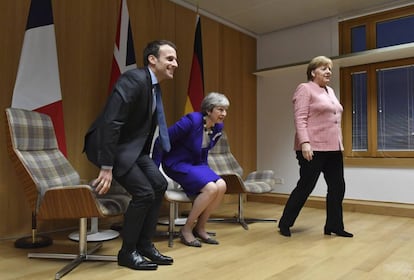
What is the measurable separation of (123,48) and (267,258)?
2.16 metres

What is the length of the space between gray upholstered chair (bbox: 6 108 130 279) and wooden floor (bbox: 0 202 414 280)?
0.50 feet

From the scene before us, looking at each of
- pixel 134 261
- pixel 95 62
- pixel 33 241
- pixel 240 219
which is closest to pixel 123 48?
pixel 95 62

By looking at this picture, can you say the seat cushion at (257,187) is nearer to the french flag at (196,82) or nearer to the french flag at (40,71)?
the french flag at (196,82)

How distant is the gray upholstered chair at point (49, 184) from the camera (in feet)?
6.44

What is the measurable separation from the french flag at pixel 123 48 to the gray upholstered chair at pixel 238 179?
119cm

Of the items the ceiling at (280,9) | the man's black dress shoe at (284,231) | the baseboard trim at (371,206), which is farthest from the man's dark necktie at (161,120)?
the baseboard trim at (371,206)

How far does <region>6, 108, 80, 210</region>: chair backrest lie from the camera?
6.83 ft

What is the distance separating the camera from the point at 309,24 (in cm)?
488

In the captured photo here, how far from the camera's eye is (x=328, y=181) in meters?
2.91

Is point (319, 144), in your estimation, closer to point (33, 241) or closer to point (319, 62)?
point (319, 62)

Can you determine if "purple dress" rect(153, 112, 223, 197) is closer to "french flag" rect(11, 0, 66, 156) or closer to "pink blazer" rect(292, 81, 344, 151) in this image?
"pink blazer" rect(292, 81, 344, 151)

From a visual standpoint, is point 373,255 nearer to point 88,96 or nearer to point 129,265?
point 129,265

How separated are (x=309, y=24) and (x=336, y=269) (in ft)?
11.9

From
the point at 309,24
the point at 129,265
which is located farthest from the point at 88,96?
the point at 309,24
